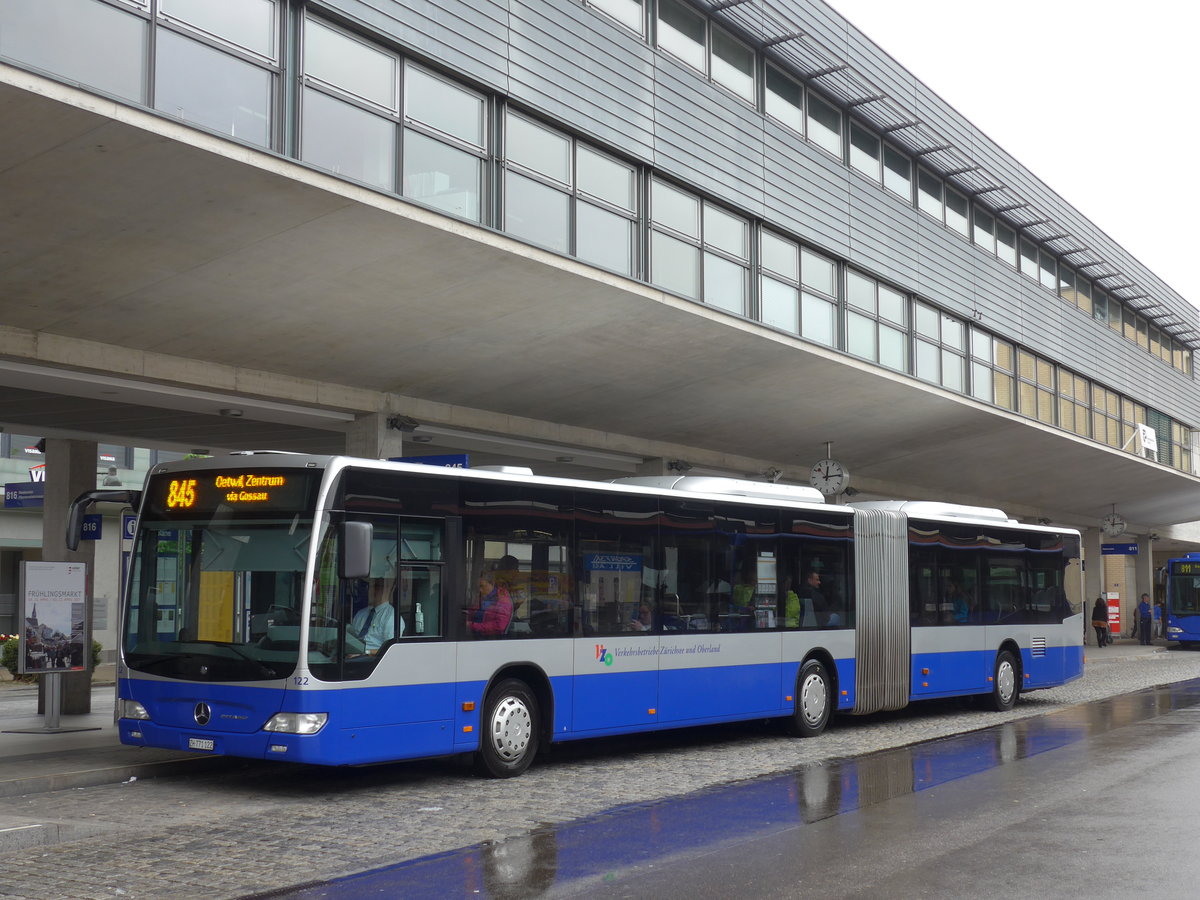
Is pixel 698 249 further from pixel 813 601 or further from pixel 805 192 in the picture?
pixel 813 601

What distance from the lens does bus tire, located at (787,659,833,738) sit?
15.7 m

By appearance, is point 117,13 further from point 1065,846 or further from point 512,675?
point 1065,846

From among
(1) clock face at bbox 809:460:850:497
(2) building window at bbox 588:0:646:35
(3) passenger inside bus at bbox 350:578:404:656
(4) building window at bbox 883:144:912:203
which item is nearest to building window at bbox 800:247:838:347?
(1) clock face at bbox 809:460:850:497

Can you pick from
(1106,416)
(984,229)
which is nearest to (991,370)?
(984,229)

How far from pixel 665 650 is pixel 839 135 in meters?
14.2

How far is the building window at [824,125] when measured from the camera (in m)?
23.6

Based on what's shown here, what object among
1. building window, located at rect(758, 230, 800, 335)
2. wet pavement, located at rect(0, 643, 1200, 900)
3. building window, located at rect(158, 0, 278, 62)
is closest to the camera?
wet pavement, located at rect(0, 643, 1200, 900)

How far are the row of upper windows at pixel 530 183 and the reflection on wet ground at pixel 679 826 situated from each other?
7.02 metres

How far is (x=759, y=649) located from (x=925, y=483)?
19.4m

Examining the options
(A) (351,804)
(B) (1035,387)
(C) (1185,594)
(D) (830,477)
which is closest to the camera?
(A) (351,804)

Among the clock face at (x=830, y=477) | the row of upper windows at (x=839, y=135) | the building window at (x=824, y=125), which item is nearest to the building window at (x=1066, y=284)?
the row of upper windows at (x=839, y=135)

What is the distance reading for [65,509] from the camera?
1702 centimetres

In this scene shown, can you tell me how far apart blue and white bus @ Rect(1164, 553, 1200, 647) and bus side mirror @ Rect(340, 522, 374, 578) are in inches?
1547

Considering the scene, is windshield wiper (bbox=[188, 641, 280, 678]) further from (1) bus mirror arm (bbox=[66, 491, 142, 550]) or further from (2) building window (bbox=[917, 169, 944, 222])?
(2) building window (bbox=[917, 169, 944, 222])
